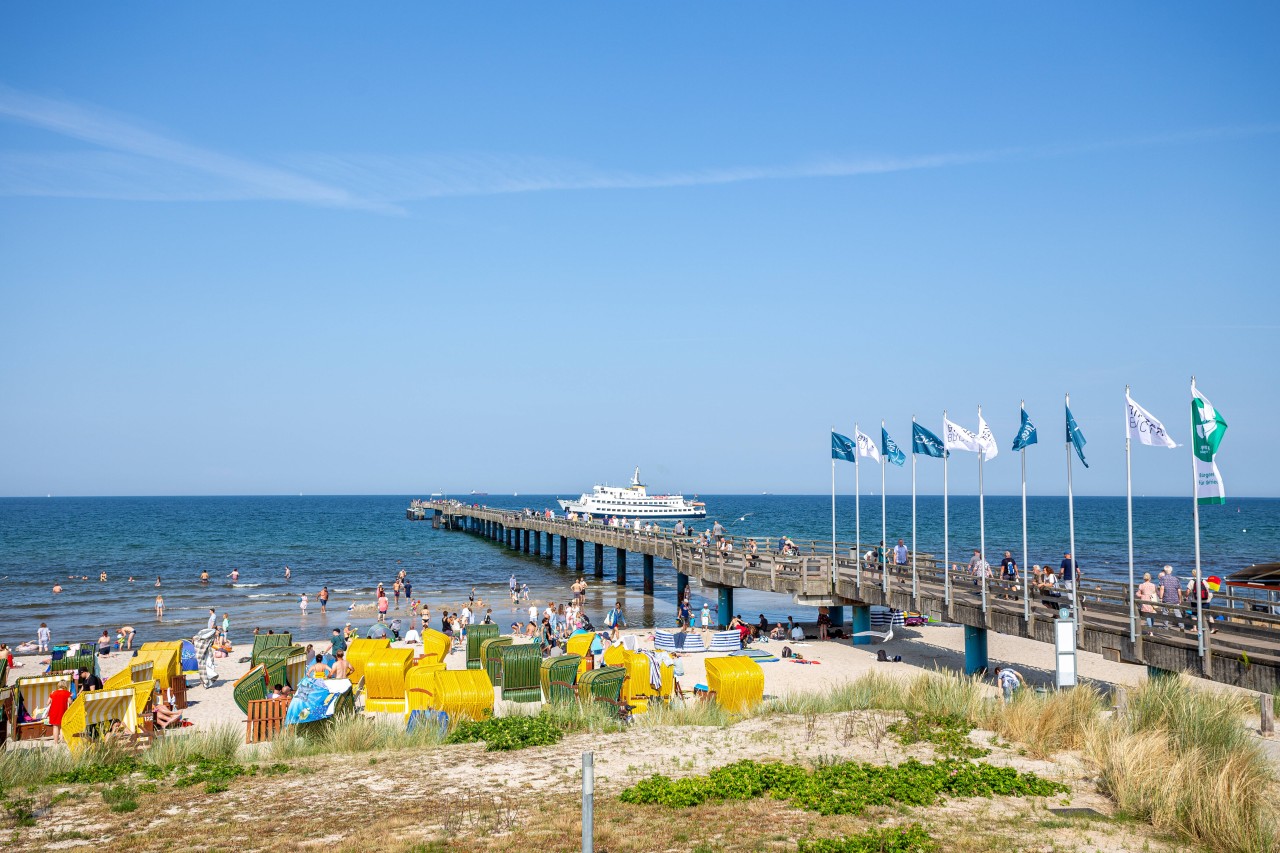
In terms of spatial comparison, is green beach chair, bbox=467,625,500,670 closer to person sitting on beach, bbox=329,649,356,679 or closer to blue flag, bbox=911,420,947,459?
person sitting on beach, bbox=329,649,356,679

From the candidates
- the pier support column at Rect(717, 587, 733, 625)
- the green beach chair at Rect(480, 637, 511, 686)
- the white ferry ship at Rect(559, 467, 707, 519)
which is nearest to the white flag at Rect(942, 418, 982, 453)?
the green beach chair at Rect(480, 637, 511, 686)

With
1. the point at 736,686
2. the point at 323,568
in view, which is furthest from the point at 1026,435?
the point at 323,568

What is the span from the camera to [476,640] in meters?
23.2

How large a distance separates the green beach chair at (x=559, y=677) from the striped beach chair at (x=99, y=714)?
6596 millimetres

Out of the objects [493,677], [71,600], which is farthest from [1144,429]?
[71,600]

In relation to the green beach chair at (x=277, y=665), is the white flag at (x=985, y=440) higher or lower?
higher

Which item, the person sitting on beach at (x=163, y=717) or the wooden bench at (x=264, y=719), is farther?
the person sitting on beach at (x=163, y=717)

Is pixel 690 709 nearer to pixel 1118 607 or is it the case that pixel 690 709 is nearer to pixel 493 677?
pixel 493 677

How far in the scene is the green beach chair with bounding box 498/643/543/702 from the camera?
18422 millimetres

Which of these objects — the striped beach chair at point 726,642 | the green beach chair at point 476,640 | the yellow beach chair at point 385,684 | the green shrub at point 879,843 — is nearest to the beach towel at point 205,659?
the green beach chair at point 476,640

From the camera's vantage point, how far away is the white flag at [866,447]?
2712 centimetres

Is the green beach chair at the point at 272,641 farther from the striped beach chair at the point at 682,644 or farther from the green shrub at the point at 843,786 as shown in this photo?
the green shrub at the point at 843,786

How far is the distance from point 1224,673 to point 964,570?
8.95 metres

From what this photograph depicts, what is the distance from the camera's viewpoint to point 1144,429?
51.8ft
